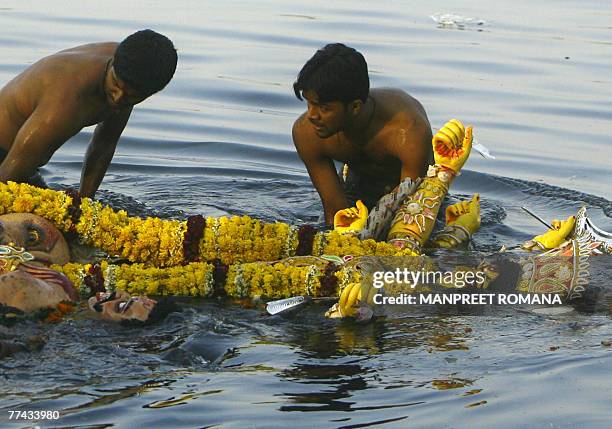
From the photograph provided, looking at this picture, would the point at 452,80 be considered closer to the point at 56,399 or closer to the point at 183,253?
the point at 183,253

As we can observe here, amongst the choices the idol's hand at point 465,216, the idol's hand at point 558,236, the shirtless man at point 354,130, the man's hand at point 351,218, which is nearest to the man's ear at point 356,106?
the shirtless man at point 354,130

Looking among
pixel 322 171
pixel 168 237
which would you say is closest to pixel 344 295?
pixel 168 237

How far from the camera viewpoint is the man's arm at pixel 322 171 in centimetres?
752

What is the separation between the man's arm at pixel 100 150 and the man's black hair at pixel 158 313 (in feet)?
7.26

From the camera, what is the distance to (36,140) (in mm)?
6547

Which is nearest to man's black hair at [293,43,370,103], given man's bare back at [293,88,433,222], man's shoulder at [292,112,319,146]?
man's bare back at [293,88,433,222]

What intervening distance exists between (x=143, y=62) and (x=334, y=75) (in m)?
1.05

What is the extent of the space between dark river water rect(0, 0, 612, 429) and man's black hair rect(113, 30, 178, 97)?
4.29ft

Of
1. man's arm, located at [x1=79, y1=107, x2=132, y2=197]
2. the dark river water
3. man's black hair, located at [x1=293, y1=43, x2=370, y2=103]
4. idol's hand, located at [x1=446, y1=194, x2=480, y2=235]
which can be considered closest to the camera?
the dark river water

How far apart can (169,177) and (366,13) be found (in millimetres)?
7616

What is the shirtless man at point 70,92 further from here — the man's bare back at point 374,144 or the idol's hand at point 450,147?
the idol's hand at point 450,147

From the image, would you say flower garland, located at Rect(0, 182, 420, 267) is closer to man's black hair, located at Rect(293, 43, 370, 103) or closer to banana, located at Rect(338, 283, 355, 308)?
banana, located at Rect(338, 283, 355, 308)

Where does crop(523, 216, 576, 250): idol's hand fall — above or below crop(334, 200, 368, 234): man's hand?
below

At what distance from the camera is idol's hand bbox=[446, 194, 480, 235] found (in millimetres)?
7289
